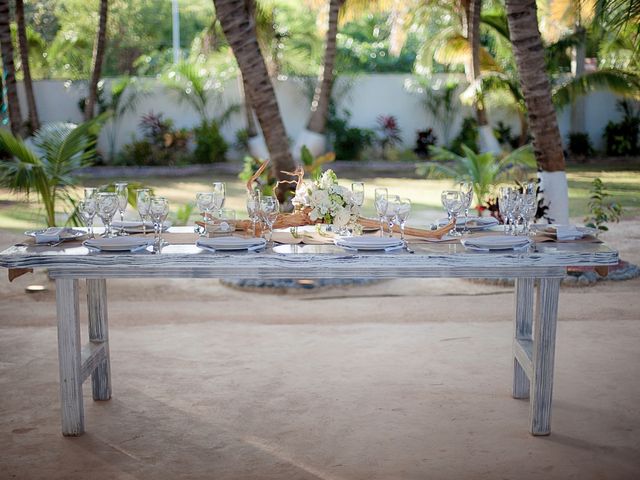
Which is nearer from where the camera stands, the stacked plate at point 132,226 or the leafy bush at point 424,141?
the stacked plate at point 132,226

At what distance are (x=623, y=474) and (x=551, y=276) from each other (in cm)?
93

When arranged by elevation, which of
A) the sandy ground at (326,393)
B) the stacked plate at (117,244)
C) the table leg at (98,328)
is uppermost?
the stacked plate at (117,244)

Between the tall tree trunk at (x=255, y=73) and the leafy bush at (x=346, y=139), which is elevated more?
the tall tree trunk at (x=255, y=73)

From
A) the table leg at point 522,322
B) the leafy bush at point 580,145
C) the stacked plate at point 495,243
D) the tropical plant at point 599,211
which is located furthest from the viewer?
the leafy bush at point 580,145

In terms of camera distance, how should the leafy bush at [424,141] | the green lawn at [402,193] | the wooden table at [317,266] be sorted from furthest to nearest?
the leafy bush at [424,141]
the green lawn at [402,193]
the wooden table at [317,266]

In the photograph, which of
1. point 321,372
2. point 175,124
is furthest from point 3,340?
point 175,124

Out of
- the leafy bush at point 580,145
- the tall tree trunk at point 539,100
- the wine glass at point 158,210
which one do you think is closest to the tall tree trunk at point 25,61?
the leafy bush at point 580,145

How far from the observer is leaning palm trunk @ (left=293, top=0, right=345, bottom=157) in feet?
51.5

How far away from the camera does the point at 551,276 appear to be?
13.8ft

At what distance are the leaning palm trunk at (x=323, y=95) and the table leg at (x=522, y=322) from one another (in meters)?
11.3

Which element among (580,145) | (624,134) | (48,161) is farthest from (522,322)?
(624,134)

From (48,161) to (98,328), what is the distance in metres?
4.09

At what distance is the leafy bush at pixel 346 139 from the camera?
19.8m

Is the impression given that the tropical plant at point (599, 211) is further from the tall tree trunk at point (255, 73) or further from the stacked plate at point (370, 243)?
the stacked plate at point (370, 243)
